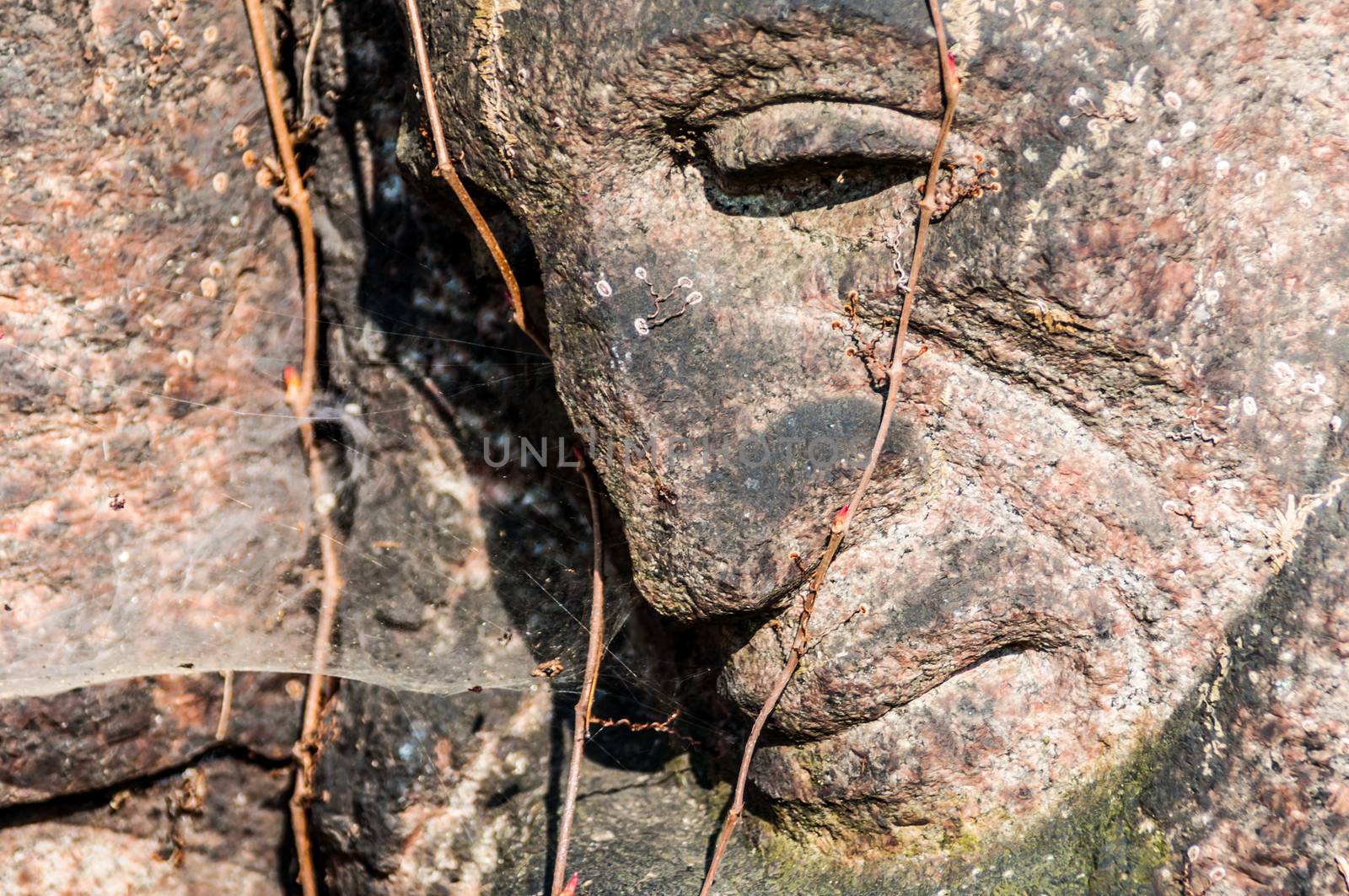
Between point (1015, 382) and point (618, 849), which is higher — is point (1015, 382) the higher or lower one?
the higher one

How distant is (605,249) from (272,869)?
1565 mm

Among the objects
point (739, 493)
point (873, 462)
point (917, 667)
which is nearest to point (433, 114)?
point (739, 493)

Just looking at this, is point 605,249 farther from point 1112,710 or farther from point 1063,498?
point 1112,710

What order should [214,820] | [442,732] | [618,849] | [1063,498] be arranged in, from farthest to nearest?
[214,820]
[442,732]
[618,849]
[1063,498]

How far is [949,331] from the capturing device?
5.25 feet

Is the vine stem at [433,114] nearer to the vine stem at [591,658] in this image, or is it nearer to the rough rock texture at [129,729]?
the vine stem at [591,658]

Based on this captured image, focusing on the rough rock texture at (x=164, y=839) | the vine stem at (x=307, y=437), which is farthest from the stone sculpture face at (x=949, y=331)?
the rough rock texture at (x=164, y=839)

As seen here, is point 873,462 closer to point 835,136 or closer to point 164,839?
point 835,136

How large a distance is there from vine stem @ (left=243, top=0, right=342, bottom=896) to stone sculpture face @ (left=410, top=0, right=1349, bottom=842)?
2.46 ft

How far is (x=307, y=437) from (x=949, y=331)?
1.36 metres

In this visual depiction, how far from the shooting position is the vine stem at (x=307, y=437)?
2.12 m

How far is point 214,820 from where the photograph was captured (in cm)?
221

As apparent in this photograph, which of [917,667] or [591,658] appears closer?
[917,667]

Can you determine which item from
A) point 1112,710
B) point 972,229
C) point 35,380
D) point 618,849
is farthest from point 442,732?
point 972,229
